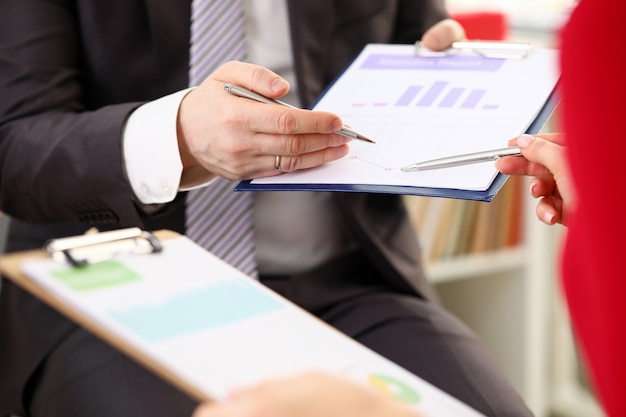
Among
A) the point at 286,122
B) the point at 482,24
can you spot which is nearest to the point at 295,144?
the point at 286,122

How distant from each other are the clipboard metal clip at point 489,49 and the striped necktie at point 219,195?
0.24 m

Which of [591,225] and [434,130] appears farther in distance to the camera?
[434,130]

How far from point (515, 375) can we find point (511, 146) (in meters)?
1.28

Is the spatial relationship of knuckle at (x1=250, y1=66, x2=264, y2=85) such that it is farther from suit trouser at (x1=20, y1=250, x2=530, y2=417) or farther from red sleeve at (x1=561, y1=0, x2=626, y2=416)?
red sleeve at (x1=561, y1=0, x2=626, y2=416)

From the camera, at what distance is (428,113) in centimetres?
95

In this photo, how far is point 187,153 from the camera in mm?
965

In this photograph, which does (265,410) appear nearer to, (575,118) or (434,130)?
(575,118)

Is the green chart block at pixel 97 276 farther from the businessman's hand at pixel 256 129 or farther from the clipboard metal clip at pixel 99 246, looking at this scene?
the businessman's hand at pixel 256 129

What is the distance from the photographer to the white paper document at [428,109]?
85 cm

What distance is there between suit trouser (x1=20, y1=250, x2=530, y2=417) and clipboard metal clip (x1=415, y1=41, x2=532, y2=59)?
0.97 ft

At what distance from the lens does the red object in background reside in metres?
1.67

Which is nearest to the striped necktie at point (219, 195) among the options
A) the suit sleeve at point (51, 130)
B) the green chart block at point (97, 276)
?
the suit sleeve at point (51, 130)

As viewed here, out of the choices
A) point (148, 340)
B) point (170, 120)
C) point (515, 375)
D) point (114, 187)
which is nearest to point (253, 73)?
point (170, 120)

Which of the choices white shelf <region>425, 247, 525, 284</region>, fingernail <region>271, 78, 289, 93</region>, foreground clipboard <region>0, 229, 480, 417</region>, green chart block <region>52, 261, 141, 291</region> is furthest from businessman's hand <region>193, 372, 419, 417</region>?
white shelf <region>425, 247, 525, 284</region>
